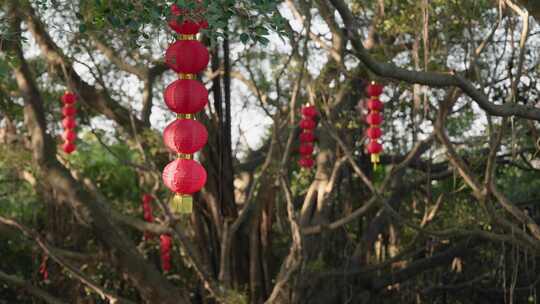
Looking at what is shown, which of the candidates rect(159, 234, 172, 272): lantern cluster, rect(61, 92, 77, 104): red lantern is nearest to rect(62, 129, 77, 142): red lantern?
rect(61, 92, 77, 104): red lantern

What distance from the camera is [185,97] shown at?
92.2 inches

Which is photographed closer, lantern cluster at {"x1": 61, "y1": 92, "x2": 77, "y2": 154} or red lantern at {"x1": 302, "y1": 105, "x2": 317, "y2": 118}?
red lantern at {"x1": 302, "y1": 105, "x2": 317, "y2": 118}

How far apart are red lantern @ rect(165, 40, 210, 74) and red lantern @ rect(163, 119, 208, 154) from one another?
0.46ft

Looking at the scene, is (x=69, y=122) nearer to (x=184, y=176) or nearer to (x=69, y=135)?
(x=69, y=135)

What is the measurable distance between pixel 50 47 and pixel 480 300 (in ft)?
13.3

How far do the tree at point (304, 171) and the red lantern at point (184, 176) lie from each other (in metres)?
0.98

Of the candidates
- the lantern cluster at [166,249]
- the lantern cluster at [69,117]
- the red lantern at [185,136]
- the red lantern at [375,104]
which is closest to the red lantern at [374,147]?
the red lantern at [375,104]

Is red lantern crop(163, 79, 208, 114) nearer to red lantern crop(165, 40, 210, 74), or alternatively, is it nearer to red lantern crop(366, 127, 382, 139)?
red lantern crop(165, 40, 210, 74)

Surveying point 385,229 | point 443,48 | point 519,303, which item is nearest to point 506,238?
point 443,48

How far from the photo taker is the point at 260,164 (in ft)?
21.2

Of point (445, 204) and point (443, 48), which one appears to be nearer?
point (443, 48)

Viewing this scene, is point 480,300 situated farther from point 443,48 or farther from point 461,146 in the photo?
point 443,48

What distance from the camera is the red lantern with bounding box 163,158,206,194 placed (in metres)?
2.33

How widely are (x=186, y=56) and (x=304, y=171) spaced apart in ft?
12.8
